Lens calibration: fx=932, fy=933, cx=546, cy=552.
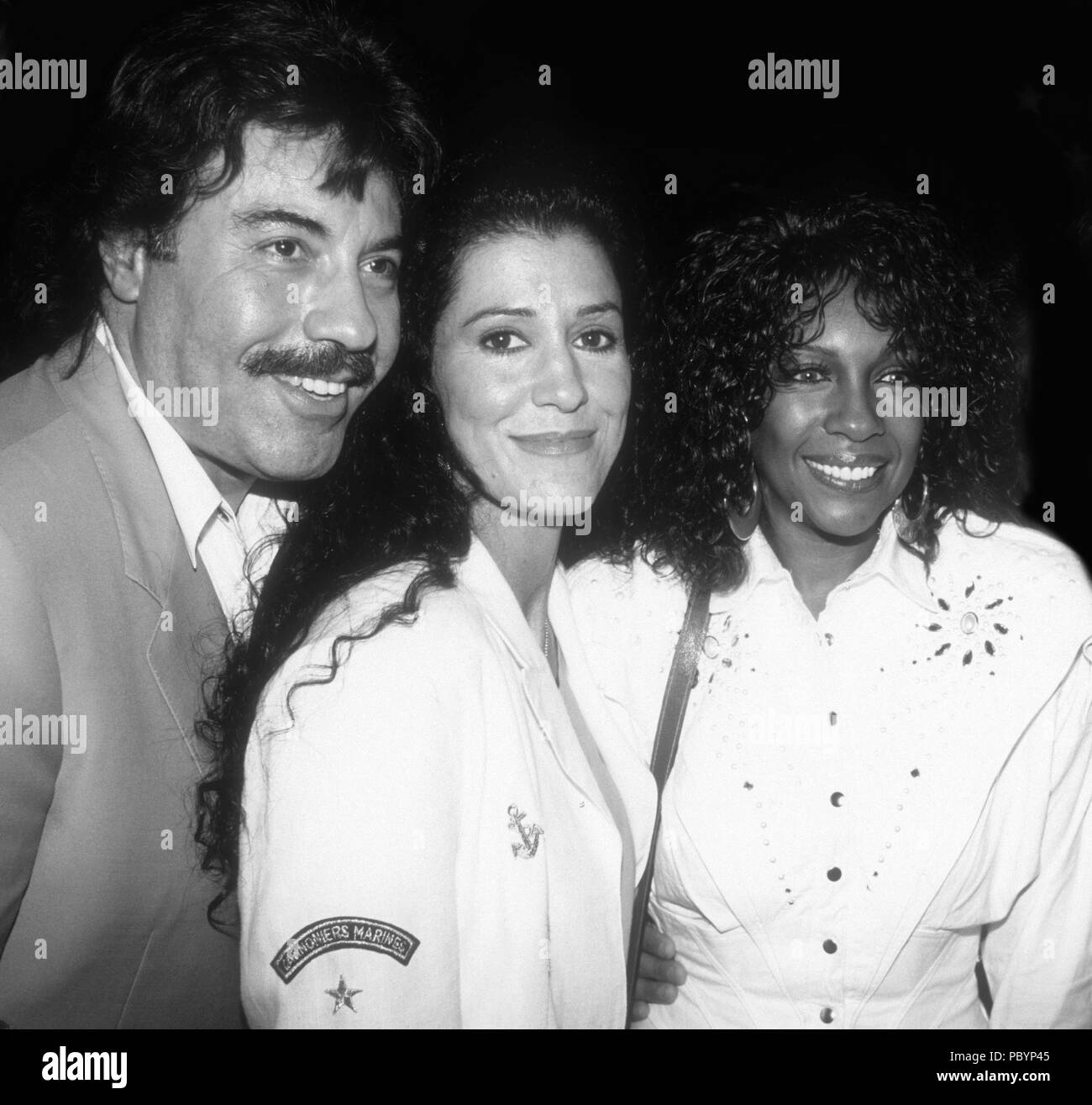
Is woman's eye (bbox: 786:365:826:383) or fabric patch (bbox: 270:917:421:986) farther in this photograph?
woman's eye (bbox: 786:365:826:383)

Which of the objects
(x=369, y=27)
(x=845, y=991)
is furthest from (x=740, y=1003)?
(x=369, y=27)

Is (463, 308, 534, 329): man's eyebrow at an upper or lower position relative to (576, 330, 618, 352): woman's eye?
upper

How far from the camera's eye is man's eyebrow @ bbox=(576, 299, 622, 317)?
1.68 meters

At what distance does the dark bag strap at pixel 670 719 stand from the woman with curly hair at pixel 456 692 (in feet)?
0.16

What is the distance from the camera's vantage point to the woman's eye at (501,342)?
5.51 ft

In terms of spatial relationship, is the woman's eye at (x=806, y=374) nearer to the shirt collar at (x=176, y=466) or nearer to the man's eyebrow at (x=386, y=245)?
the man's eyebrow at (x=386, y=245)

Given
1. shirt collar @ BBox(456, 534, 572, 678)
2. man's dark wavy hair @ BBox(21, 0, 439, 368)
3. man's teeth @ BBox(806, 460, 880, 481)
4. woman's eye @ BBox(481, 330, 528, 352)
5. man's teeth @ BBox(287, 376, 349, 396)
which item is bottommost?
shirt collar @ BBox(456, 534, 572, 678)

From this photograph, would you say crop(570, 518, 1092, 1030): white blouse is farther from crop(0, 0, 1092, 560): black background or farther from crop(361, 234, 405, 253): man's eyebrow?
crop(361, 234, 405, 253): man's eyebrow

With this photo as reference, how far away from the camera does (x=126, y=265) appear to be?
1.77 metres

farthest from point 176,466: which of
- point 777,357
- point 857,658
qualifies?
point 857,658

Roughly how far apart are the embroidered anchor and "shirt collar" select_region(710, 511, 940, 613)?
2.34 ft

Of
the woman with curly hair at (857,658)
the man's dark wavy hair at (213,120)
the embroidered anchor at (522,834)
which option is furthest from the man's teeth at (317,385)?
the embroidered anchor at (522,834)

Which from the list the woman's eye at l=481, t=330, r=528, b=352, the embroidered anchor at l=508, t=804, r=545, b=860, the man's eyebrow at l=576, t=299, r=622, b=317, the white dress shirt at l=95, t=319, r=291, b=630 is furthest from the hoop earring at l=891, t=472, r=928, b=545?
the white dress shirt at l=95, t=319, r=291, b=630

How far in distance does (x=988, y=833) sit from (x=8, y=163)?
7.93 ft
